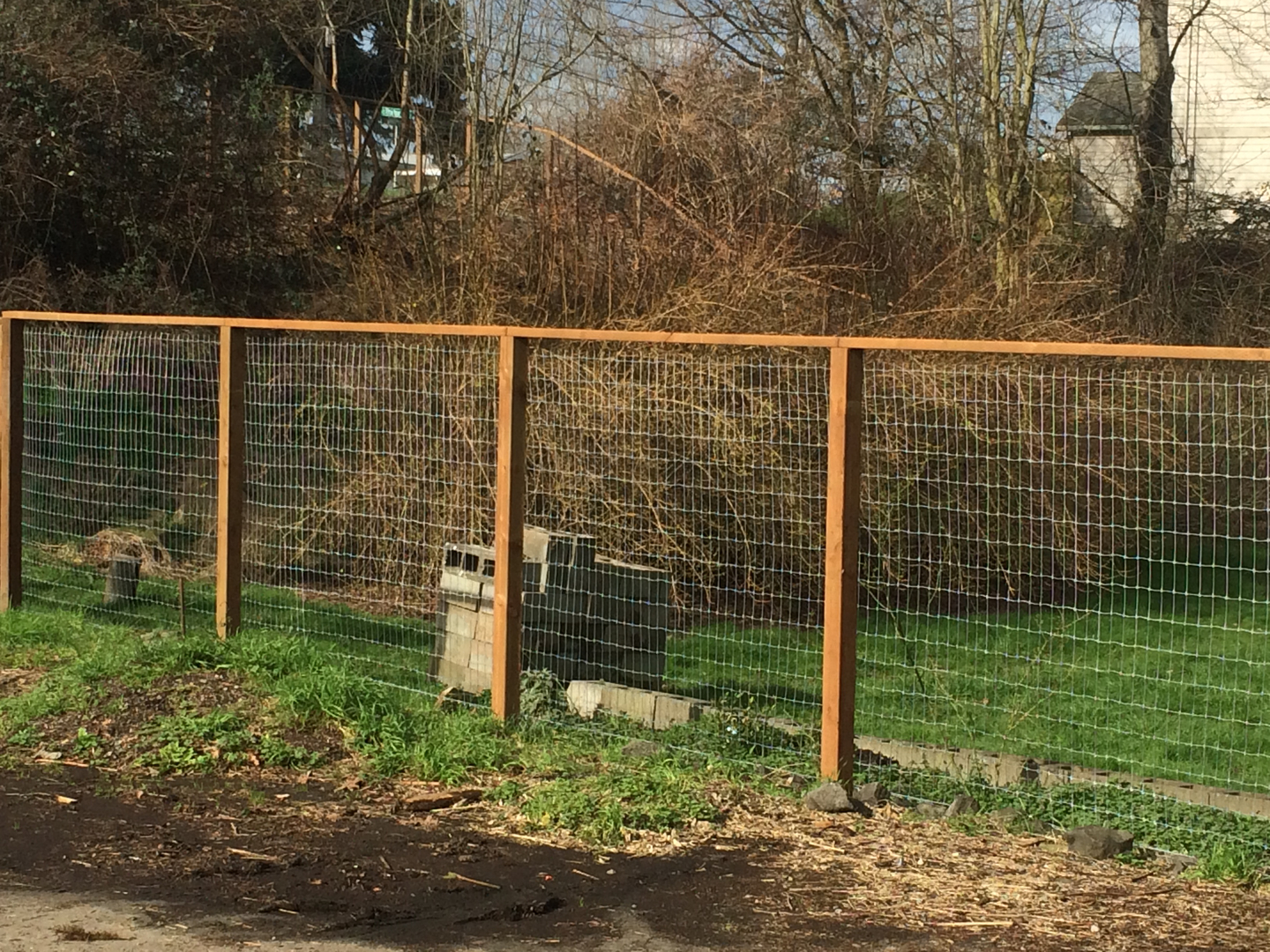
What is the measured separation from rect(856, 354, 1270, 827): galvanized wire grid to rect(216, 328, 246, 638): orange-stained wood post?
3473mm

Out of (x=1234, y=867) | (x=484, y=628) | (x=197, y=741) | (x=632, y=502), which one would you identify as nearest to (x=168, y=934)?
(x=197, y=741)

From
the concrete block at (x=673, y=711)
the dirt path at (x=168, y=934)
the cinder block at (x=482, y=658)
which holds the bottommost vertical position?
the dirt path at (x=168, y=934)

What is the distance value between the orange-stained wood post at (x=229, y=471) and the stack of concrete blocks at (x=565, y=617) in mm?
1161

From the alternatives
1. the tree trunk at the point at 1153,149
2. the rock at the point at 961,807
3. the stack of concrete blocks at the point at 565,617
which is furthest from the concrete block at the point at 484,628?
the tree trunk at the point at 1153,149

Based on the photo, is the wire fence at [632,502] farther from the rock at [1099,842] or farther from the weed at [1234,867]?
the weed at [1234,867]

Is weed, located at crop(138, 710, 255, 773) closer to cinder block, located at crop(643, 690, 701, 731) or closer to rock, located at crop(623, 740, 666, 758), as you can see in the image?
rock, located at crop(623, 740, 666, 758)

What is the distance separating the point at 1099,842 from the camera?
5738 millimetres

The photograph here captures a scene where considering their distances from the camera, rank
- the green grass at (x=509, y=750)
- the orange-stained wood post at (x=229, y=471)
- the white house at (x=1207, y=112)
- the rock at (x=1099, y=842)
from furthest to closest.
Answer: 1. the white house at (x=1207, y=112)
2. the orange-stained wood post at (x=229, y=471)
3. the green grass at (x=509, y=750)
4. the rock at (x=1099, y=842)

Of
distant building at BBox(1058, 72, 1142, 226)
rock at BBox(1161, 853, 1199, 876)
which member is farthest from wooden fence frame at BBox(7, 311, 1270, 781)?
distant building at BBox(1058, 72, 1142, 226)

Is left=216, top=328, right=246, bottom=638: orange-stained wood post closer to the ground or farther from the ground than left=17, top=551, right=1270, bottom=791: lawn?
farther from the ground

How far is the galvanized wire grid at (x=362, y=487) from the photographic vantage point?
9852 mm

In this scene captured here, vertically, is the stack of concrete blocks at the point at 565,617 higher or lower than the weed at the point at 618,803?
higher

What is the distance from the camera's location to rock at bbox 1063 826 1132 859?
573 centimetres

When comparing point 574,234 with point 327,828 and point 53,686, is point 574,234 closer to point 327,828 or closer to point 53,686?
point 53,686
